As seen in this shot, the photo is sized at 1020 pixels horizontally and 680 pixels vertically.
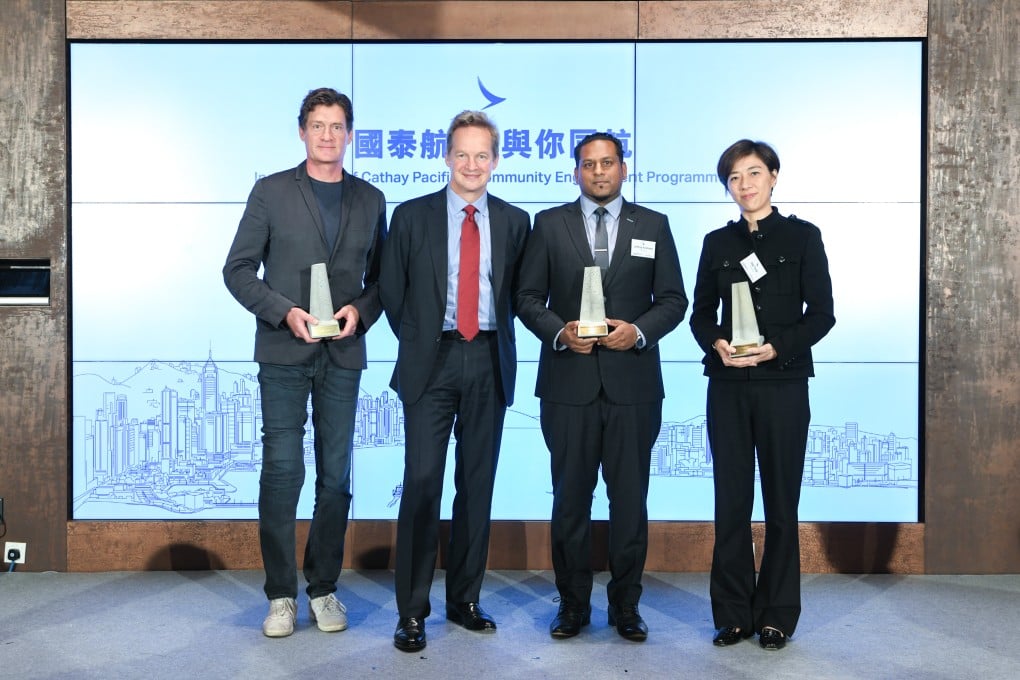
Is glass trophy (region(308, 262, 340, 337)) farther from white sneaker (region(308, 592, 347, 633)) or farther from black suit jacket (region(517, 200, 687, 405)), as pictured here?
white sneaker (region(308, 592, 347, 633))

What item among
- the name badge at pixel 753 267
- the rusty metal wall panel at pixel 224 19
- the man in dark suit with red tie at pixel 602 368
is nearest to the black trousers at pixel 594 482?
the man in dark suit with red tie at pixel 602 368

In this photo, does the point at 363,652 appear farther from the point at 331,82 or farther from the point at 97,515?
the point at 331,82

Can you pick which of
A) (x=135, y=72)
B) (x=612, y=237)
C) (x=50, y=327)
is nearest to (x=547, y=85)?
(x=612, y=237)

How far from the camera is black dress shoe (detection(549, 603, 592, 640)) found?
3.55m

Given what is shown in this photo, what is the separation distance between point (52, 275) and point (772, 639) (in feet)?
11.5

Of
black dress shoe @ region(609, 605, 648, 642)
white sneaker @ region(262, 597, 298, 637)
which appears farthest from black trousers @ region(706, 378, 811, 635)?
white sneaker @ region(262, 597, 298, 637)

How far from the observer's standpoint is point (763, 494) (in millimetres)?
3521

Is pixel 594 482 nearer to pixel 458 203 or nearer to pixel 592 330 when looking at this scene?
pixel 592 330

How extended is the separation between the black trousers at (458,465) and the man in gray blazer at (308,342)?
300 mm

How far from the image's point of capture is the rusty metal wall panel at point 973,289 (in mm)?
4520

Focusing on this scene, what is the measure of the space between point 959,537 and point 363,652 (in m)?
2.85

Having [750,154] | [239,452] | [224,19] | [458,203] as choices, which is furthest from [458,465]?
[224,19]

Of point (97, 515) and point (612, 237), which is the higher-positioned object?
point (612, 237)

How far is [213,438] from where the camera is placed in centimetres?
466
